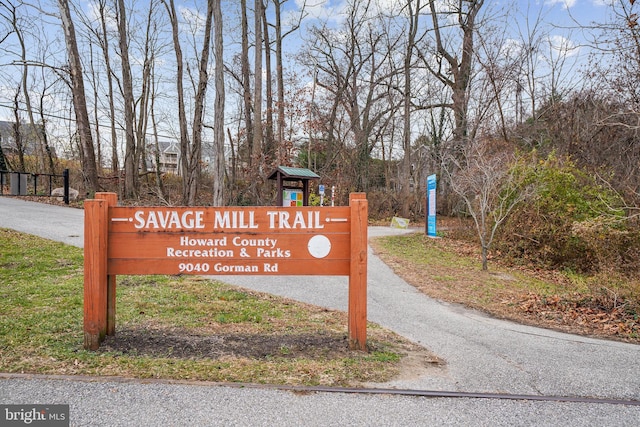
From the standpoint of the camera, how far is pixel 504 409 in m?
3.19

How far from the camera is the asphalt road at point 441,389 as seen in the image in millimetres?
2969

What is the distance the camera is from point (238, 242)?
14.1 feet

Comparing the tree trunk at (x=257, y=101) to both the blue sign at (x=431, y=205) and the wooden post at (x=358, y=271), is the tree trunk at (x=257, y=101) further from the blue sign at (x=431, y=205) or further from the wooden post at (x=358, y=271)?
the wooden post at (x=358, y=271)

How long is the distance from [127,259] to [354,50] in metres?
26.5

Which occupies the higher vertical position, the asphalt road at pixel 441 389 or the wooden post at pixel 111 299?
the wooden post at pixel 111 299

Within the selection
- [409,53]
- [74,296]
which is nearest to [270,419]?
[74,296]

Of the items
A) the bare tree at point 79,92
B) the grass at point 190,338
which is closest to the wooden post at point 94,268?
the grass at point 190,338

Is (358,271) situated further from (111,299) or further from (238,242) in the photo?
(111,299)

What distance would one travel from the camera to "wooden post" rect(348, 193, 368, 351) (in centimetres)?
420

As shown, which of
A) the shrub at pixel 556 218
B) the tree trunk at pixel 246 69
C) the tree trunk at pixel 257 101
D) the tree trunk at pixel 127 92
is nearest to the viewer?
the shrub at pixel 556 218

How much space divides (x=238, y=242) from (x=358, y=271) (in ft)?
3.80

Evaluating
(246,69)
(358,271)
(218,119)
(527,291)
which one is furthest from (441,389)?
(246,69)

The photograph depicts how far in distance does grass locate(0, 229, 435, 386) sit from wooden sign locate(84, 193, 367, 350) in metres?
0.40

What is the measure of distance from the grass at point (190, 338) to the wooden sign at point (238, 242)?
40 cm
